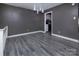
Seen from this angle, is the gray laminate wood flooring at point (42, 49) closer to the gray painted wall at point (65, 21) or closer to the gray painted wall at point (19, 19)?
the gray painted wall at point (65, 21)

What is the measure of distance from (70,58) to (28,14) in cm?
644

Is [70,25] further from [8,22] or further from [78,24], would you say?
[8,22]

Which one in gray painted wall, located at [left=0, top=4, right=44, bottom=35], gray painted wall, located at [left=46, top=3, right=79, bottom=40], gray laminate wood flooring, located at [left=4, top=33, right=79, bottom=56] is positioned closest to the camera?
gray laminate wood flooring, located at [left=4, top=33, right=79, bottom=56]

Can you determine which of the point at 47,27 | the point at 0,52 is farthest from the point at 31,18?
the point at 0,52

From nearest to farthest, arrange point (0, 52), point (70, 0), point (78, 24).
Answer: point (70, 0)
point (0, 52)
point (78, 24)

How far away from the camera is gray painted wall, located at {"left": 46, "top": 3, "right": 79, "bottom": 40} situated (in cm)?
417

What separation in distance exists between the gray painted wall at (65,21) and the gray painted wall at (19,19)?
211cm

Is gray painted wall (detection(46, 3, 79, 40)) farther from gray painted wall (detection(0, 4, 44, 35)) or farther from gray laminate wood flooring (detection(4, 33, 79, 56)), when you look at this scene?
gray painted wall (detection(0, 4, 44, 35))

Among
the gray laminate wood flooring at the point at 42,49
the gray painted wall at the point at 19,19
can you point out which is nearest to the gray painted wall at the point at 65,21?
the gray laminate wood flooring at the point at 42,49

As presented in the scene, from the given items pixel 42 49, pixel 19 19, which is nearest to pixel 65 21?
pixel 42 49

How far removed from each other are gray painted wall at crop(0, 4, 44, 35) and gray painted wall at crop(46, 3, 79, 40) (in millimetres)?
2106

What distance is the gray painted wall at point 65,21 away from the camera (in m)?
4.17

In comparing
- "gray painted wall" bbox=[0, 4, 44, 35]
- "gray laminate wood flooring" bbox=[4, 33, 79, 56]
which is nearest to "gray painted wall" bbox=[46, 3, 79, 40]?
"gray laminate wood flooring" bbox=[4, 33, 79, 56]

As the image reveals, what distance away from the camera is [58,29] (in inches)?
222
